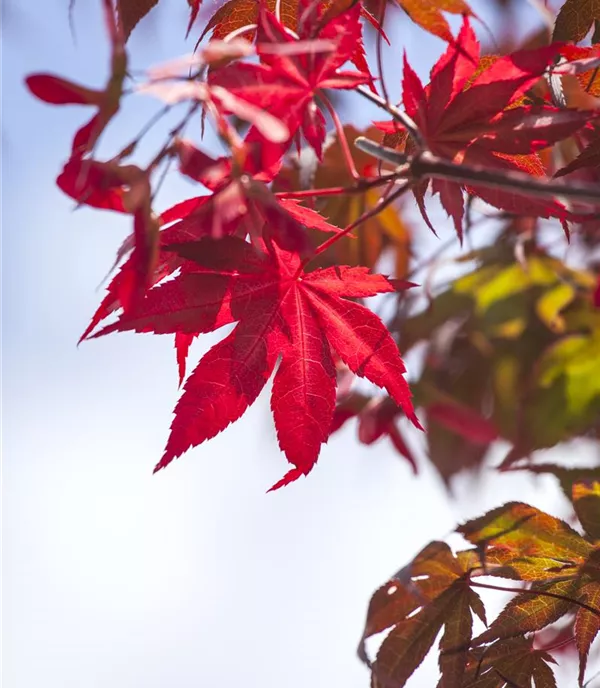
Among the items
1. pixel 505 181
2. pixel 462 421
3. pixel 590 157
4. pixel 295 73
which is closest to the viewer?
pixel 505 181

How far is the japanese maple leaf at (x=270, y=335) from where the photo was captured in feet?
2.29

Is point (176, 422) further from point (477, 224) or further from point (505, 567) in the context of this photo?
point (477, 224)

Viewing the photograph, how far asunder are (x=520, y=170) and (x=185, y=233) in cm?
32

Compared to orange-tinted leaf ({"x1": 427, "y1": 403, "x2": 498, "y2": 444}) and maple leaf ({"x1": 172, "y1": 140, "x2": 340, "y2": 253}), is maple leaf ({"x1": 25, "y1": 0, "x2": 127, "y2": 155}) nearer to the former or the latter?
→ maple leaf ({"x1": 172, "y1": 140, "x2": 340, "y2": 253})

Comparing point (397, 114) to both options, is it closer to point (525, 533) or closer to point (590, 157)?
point (590, 157)

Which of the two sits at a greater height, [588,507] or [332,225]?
[332,225]

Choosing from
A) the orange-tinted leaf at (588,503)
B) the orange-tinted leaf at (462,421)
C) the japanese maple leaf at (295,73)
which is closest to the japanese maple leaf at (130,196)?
the japanese maple leaf at (295,73)

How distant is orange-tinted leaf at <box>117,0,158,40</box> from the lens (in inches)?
28.0

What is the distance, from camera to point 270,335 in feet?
2.51

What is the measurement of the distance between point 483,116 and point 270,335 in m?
0.28

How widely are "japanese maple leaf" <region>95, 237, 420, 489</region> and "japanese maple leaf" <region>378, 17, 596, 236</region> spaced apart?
133 millimetres

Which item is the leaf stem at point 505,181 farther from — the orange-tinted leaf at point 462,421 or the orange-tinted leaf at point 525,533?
the orange-tinted leaf at point 462,421

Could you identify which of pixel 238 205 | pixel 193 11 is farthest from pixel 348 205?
pixel 238 205

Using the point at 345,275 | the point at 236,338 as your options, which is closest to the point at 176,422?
the point at 236,338
